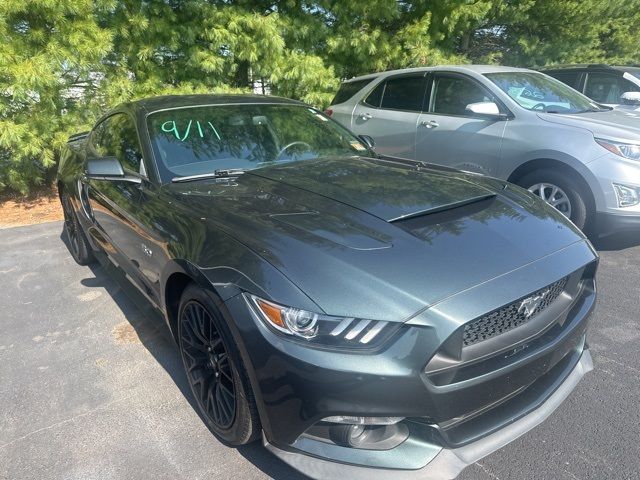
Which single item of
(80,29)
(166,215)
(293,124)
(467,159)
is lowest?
(467,159)

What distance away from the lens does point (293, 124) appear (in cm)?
342

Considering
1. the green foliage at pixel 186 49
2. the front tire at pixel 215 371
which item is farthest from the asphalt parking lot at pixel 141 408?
the green foliage at pixel 186 49

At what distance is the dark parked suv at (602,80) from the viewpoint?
720cm

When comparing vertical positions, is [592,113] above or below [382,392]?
above

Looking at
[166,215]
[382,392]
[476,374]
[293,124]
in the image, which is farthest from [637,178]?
[166,215]

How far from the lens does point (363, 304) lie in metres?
1.65

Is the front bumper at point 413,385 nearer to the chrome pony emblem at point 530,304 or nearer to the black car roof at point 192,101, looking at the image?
the chrome pony emblem at point 530,304

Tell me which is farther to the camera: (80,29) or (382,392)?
(80,29)

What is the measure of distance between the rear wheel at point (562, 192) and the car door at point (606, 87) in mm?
3960

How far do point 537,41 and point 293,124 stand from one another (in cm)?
1005

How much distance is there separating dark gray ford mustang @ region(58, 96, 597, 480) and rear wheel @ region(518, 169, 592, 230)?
73.2 inches

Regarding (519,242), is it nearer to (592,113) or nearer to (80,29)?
(592,113)

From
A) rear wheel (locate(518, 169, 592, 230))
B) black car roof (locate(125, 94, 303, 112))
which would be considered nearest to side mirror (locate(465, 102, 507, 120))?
rear wheel (locate(518, 169, 592, 230))

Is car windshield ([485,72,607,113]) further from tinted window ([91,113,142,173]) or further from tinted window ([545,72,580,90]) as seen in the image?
tinted window ([91,113,142,173])
